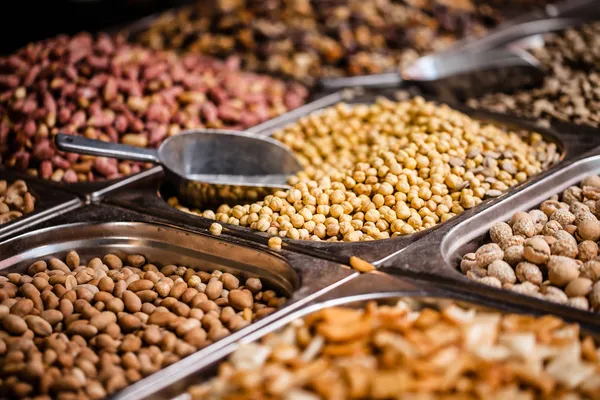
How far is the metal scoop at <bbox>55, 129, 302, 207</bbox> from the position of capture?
1838mm

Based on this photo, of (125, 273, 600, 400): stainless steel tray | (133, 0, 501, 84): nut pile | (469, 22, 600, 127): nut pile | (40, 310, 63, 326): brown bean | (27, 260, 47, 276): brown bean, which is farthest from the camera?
(133, 0, 501, 84): nut pile

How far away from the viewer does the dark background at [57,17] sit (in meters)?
2.91

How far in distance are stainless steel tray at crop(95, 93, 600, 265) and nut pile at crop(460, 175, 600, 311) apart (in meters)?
0.11

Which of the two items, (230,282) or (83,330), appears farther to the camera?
(230,282)

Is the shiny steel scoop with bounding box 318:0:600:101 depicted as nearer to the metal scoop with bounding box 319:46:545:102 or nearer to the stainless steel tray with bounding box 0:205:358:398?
the metal scoop with bounding box 319:46:545:102

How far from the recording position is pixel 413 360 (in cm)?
101

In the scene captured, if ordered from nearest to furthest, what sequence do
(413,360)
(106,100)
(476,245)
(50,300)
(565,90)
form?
(413,360), (50,300), (476,245), (106,100), (565,90)

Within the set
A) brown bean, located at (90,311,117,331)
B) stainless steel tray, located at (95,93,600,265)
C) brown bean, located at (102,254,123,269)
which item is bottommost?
brown bean, located at (90,311,117,331)

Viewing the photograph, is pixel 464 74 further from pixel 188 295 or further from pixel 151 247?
pixel 188 295

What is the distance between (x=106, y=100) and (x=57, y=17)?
45.1 inches

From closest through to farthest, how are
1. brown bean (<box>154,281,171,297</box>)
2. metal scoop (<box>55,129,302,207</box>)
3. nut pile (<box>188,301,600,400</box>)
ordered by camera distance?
nut pile (<box>188,301,600,400</box>) → brown bean (<box>154,281,171,297</box>) → metal scoop (<box>55,129,302,207</box>)

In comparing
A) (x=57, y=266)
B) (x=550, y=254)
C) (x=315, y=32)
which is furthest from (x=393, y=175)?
(x=315, y=32)

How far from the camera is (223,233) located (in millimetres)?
1581

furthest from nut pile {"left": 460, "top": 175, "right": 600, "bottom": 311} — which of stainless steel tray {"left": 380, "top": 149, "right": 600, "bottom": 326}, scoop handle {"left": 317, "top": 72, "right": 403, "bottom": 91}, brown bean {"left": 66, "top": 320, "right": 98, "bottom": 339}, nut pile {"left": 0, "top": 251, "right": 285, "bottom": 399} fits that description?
scoop handle {"left": 317, "top": 72, "right": 403, "bottom": 91}
